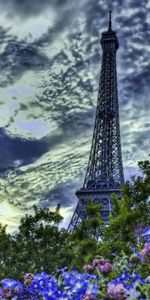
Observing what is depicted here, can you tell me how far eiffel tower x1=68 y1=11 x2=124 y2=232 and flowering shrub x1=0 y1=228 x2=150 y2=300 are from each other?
38.2m

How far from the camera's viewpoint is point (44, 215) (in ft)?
68.1

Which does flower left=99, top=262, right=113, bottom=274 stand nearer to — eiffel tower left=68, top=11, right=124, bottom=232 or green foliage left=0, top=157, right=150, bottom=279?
green foliage left=0, top=157, right=150, bottom=279

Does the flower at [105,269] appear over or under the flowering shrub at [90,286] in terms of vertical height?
over

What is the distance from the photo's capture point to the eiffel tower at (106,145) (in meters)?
44.1

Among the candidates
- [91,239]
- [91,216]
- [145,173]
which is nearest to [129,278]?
[145,173]

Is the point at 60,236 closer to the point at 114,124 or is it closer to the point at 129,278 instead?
the point at 129,278

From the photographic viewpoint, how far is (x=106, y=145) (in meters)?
51.7

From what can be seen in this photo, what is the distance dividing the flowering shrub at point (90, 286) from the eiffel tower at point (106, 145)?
38154mm

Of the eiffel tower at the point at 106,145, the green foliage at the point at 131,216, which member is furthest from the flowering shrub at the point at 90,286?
the eiffel tower at the point at 106,145

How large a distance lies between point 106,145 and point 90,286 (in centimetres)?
4819

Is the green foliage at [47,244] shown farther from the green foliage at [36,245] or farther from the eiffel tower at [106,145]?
the eiffel tower at [106,145]

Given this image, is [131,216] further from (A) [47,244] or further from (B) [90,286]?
(B) [90,286]

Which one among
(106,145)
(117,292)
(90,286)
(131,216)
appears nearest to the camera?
(117,292)

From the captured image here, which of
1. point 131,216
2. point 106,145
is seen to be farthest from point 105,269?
point 106,145
